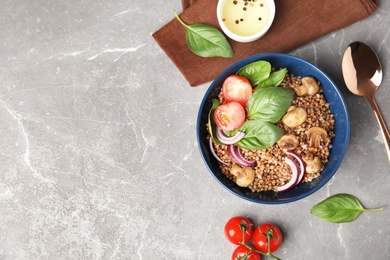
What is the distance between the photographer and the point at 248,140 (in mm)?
1467

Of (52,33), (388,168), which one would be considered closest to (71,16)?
(52,33)

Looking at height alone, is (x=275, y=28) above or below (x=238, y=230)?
above

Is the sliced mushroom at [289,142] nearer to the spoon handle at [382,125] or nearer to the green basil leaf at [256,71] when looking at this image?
the green basil leaf at [256,71]

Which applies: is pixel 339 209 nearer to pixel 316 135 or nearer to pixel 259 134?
pixel 316 135

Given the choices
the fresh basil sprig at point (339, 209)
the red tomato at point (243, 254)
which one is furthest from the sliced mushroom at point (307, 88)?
the red tomato at point (243, 254)

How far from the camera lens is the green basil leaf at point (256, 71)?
58.9 inches

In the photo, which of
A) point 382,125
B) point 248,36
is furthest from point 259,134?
point 382,125

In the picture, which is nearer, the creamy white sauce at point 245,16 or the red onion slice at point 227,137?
the red onion slice at point 227,137

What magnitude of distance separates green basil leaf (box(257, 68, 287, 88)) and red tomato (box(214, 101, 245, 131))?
0.10 metres

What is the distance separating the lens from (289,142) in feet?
4.87

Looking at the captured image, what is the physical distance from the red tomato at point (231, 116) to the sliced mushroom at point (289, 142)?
0.14m

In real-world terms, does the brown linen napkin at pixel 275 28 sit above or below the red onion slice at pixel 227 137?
above

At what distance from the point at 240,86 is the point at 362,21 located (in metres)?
0.51

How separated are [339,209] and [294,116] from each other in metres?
0.39
